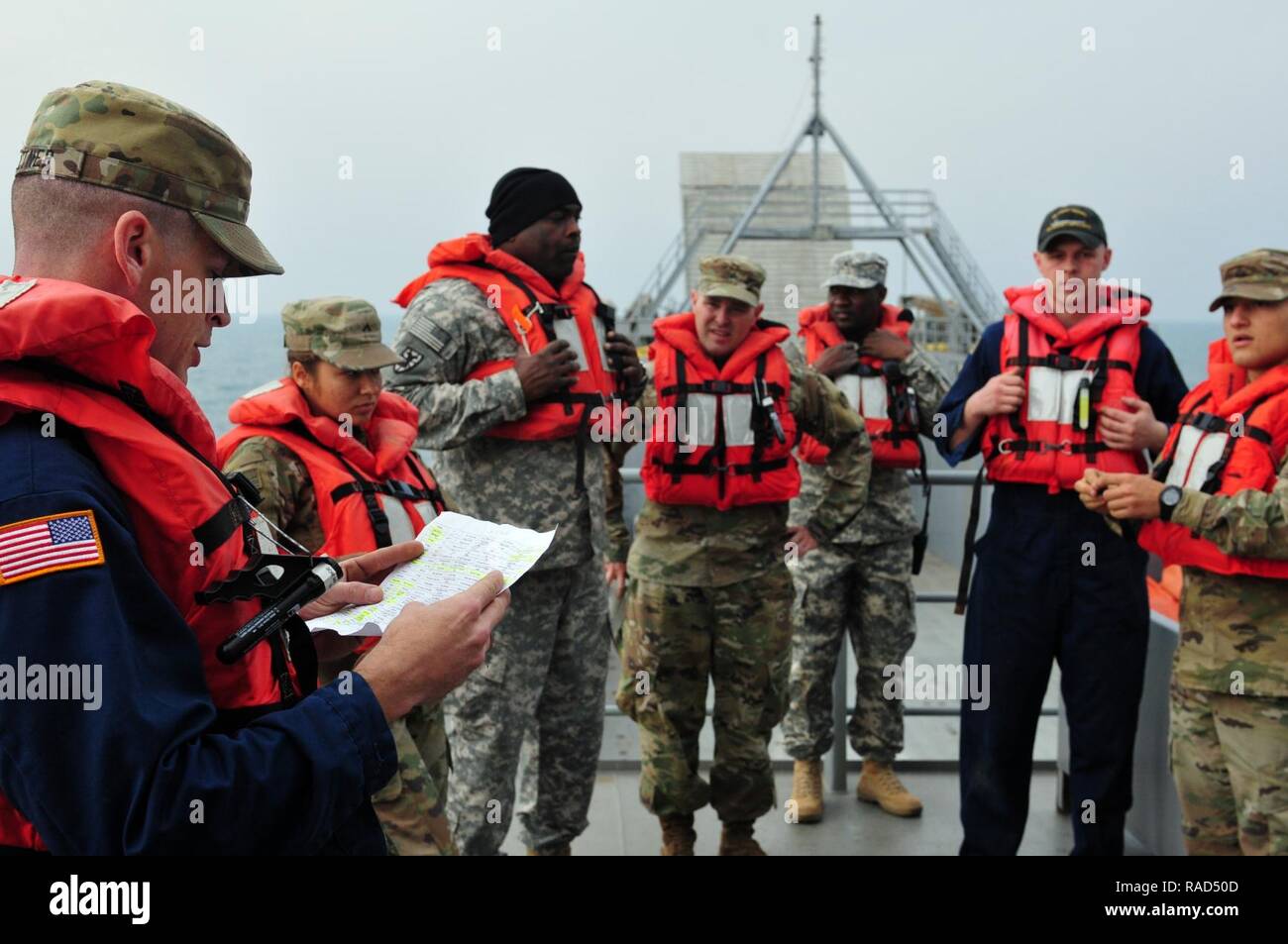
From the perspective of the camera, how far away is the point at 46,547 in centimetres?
98

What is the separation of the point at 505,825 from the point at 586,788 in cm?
34

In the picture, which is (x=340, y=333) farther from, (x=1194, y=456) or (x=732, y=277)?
(x=1194, y=456)

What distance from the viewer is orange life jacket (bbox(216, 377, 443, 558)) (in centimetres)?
239

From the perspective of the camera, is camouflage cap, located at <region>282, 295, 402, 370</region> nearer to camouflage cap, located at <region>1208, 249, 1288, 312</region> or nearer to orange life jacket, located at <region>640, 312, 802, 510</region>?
orange life jacket, located at <region>640, 312, 802, 510</region>

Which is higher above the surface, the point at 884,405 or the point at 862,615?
the point at 884,405

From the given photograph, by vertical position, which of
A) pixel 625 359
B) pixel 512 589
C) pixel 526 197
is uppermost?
pixel 526 197

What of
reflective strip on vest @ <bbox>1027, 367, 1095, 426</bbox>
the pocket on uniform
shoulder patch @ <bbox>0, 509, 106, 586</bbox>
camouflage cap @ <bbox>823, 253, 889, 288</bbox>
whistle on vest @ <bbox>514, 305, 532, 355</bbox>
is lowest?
the pocket on uniform

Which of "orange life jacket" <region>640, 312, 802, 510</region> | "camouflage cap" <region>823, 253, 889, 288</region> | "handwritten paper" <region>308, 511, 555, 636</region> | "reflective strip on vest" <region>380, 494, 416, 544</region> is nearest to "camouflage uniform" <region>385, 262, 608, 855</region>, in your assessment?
"orange life jacket" <region>640, 312, 802, 510</region>

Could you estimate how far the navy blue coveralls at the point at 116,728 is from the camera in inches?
38.9

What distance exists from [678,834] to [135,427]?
9.40 feet

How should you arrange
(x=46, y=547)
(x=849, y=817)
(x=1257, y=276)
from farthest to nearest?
(x=849, y=817)
(x=1257, y=276)
(x=46, y=547)

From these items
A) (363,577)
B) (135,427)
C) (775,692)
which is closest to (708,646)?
(775,692)

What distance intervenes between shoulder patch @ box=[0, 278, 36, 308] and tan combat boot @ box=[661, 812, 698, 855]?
2903 mm

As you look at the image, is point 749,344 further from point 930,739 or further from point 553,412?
point 930,739
